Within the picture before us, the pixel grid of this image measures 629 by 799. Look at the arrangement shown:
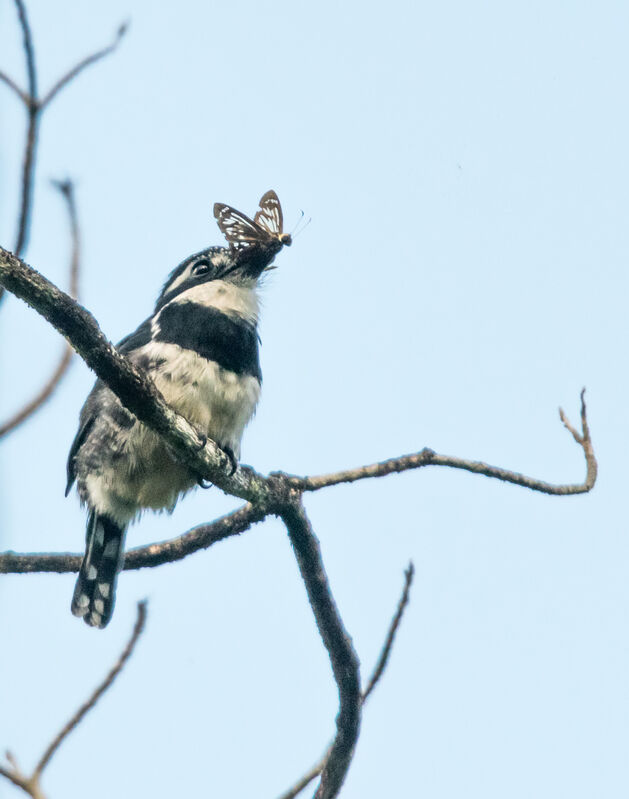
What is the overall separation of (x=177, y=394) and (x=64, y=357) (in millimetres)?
1496

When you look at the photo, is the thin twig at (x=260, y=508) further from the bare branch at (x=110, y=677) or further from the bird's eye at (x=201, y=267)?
the bird's eye at (x=201, y=267)

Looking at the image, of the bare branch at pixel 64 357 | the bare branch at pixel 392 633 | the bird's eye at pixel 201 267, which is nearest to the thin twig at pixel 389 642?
the bare branch at pixel 392 633

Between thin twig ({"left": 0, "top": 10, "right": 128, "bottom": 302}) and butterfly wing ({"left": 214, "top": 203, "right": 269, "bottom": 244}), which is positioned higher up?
butterfly wing ({"left": 214, "top": 203, "right": 269, "bottom": 244})

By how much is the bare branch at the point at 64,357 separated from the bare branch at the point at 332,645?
0.92 meters

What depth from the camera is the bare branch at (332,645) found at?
3.46 meters

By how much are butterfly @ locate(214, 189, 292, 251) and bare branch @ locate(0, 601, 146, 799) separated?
217 cm

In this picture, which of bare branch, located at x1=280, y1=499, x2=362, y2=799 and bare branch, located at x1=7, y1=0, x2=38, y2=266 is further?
bare branch, located at x1=280, y1=499, x2=362, y2=799

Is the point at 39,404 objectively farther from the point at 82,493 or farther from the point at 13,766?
the point at 82,493

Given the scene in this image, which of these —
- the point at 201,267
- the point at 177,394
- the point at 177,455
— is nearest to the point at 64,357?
the point at 177,455

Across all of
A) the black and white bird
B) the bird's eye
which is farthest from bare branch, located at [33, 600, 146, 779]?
the bird's eye

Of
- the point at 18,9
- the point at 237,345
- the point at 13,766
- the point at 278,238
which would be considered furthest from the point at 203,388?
the point at 13,766

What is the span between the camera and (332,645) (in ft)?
11.7

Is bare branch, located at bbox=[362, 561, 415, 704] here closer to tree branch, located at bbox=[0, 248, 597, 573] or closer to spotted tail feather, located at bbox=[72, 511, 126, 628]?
tree branch, located at bbox=[0, 248, 597, 573]

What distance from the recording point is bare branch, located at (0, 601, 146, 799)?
274cm
